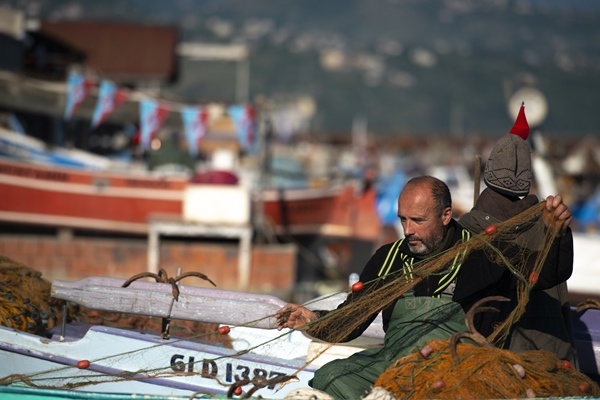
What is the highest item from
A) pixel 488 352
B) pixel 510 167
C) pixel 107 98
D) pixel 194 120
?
pixel 107 98

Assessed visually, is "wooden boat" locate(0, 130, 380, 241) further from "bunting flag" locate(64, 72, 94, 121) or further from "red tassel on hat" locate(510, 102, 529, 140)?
Result: "red tassel on hat" locate(510, 102, 529, 140)

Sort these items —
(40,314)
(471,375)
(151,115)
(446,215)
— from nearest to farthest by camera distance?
(471,375), (446,215), (40,314), (151,115)

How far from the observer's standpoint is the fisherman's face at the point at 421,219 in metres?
5.50

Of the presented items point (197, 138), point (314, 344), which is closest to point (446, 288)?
point (314, 344)

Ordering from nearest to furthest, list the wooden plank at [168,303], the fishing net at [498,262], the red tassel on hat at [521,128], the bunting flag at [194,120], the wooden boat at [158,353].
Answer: the fishing net at [498,262], the wooden boat at [158,353], the red tassel on hat at [521,128], the wooden plank at [168,303], the bunting flag at [194,120]

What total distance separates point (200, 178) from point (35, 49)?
59.3 ft

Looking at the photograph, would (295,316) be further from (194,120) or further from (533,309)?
(194,120)

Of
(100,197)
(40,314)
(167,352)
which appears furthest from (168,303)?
(100,197)

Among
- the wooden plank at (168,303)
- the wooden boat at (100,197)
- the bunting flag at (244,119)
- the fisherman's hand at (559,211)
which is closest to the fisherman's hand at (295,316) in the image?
the wooden plank at (168,303)

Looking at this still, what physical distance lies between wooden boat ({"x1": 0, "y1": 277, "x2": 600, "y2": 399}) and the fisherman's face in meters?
1.26

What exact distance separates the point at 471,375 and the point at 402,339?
0.56 metres

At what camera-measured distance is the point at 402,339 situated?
5.74 meters

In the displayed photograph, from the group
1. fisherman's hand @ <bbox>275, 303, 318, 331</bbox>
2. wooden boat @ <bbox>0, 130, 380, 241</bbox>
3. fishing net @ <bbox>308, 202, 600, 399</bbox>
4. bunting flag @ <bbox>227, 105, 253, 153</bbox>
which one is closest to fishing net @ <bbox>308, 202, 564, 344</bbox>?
fishing net @ <bbox>308, 202, 600, 399</bbox>

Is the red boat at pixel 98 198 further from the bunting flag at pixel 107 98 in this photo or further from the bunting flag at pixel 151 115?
the bunting flag at pixel 107 98
